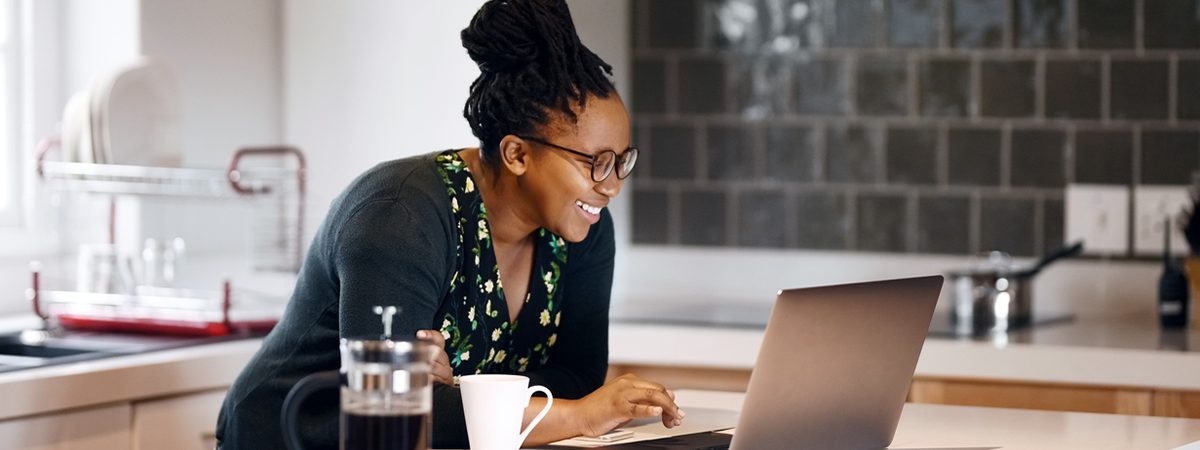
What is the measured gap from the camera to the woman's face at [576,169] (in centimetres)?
160

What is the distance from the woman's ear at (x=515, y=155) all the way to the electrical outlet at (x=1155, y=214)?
199 centimetres

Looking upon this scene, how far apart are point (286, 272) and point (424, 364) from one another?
5.63 ft

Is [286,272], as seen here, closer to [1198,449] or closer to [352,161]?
[352,161]

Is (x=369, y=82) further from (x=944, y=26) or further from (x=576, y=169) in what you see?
(x=576, y=169)

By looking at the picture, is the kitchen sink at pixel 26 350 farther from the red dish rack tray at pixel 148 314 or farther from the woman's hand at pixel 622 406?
the woman's hand at pixel 622 406

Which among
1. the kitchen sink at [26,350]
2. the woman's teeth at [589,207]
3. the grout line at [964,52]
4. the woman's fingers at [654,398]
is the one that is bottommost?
the kitchen sink at [26,350]

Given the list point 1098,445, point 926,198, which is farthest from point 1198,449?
point 926,198

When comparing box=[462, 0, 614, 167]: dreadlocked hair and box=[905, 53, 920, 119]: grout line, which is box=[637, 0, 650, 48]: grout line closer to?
box=[905, 53, 920, 119]: grout line

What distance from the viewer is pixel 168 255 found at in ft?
8.57

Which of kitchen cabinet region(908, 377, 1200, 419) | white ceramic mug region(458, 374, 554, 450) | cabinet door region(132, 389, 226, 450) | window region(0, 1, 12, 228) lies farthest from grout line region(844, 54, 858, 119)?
white ceramic mug region(458, 374, 554, 450)

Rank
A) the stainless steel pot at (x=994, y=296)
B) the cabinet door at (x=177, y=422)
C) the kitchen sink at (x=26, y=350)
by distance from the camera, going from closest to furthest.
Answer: the cabinet door at (x=177, y=422), the kitchen sink at (x=26, y=350), the stainless steel pot at (x=994, y=296)

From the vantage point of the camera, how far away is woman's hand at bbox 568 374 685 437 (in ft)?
4.82

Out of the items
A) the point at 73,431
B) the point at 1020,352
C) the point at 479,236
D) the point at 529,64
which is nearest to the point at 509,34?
the point at 529,64

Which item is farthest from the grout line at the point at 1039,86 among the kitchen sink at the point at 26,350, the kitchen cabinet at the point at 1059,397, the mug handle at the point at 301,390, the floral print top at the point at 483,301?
the mug handle at the point at 301,390
